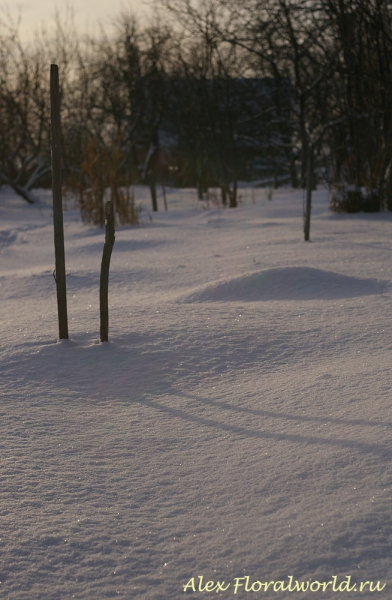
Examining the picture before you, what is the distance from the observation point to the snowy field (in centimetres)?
139

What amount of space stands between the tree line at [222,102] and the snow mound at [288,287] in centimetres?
250

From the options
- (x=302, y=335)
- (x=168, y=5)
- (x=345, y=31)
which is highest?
(x=168, y=5)

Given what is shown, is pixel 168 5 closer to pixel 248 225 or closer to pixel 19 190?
pixel 248 225

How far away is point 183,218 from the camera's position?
957 cm

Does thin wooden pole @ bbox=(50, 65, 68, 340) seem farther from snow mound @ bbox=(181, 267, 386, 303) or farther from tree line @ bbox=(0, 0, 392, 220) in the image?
tree line @ bbox=(0, 0, 392, 220)

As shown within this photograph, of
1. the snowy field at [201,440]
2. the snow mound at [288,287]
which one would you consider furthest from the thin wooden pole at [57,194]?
the snow mound at [288,287]

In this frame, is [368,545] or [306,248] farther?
[306,248]

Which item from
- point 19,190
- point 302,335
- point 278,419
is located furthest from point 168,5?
point 278,419

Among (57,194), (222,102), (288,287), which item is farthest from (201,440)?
(222,102)

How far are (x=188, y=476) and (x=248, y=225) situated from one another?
589 cm

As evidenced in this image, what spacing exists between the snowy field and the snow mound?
13 mm

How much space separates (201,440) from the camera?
203 centimetres

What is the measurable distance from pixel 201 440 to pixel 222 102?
13.1 meters

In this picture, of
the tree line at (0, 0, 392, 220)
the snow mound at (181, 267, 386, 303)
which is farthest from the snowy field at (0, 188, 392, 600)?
the tree line at (0, 0, 392, 220)
